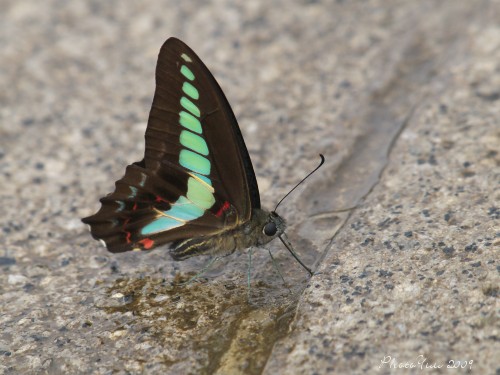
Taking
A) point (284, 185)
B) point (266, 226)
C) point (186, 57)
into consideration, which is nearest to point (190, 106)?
point (186, 57)

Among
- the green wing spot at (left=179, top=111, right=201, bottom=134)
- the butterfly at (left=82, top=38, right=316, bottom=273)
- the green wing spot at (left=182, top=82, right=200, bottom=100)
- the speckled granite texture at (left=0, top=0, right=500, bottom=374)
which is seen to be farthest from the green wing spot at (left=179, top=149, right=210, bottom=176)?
the speckled granite texture at (left=0, top=0, right=500, bottom=374)

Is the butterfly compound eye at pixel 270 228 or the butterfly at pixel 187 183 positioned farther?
the butterfly compound eye at pixel 270 228

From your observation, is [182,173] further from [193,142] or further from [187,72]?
[187,72]

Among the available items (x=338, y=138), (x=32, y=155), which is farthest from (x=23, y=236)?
(x=338, y=138)

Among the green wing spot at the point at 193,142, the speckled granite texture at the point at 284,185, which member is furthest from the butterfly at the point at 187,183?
the speckled granite texture at the point at 284,185

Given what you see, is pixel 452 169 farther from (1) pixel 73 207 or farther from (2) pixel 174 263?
(1) pixel 73 207

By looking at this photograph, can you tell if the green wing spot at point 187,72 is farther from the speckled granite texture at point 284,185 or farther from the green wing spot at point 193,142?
the speckled granite texture at point 284,185

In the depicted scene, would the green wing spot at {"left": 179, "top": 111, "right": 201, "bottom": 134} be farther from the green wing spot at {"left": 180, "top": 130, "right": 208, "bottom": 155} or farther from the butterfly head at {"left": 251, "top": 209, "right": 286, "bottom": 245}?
the butterfly head at {"left": 251, "top": 209, "right": 286, "bottom": 245}
